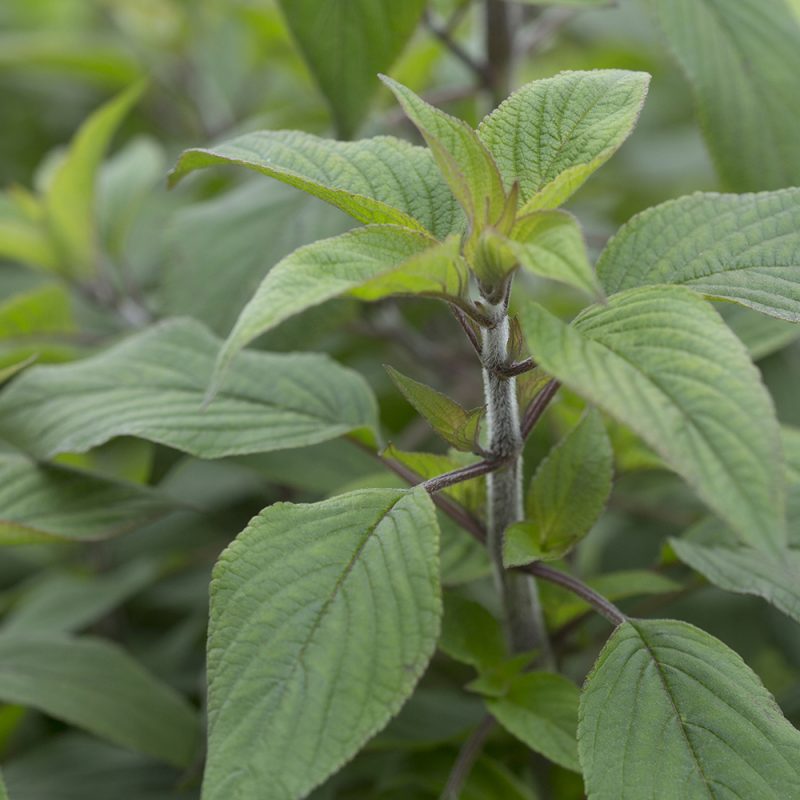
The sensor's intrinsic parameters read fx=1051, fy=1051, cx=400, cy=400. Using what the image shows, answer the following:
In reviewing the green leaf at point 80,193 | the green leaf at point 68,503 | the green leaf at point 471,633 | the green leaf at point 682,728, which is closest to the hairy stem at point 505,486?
the green leaf at point 471,633

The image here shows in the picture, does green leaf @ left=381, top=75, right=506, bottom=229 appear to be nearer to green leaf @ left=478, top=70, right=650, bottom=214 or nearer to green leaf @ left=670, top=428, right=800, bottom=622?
green leaf @ left=478, top=70, right=650, bottom=214

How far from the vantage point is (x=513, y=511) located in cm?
68

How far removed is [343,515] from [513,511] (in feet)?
0.52

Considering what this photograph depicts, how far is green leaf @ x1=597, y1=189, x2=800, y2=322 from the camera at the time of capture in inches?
22.3

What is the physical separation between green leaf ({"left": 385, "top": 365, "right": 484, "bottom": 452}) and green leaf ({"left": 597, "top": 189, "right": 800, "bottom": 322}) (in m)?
0.12

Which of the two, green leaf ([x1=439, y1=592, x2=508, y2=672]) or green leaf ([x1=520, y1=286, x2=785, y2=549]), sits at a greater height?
green leaf ([x1=520, y1=286, x2=785, y2=549])

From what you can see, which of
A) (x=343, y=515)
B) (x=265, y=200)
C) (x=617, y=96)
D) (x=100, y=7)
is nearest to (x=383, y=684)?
(x=343, y=515)

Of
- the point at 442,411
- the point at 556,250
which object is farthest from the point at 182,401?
the point at 556,250

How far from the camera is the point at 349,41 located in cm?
85

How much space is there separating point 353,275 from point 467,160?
111mm

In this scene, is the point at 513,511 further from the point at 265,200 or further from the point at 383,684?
the point at 265,200

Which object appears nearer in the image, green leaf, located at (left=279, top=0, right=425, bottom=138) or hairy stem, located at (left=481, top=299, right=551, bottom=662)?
hairy stem, located at (left=481, top=299, right=551, bottom=662)

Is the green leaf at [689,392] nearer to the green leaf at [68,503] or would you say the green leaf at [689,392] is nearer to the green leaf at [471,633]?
the green leaf at [471,633]

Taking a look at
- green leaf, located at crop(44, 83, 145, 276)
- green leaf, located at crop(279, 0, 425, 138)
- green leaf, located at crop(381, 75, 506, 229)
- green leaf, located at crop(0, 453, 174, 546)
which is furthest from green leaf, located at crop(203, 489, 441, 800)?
green leaf, located at crop(44, 83, 145, 276)
